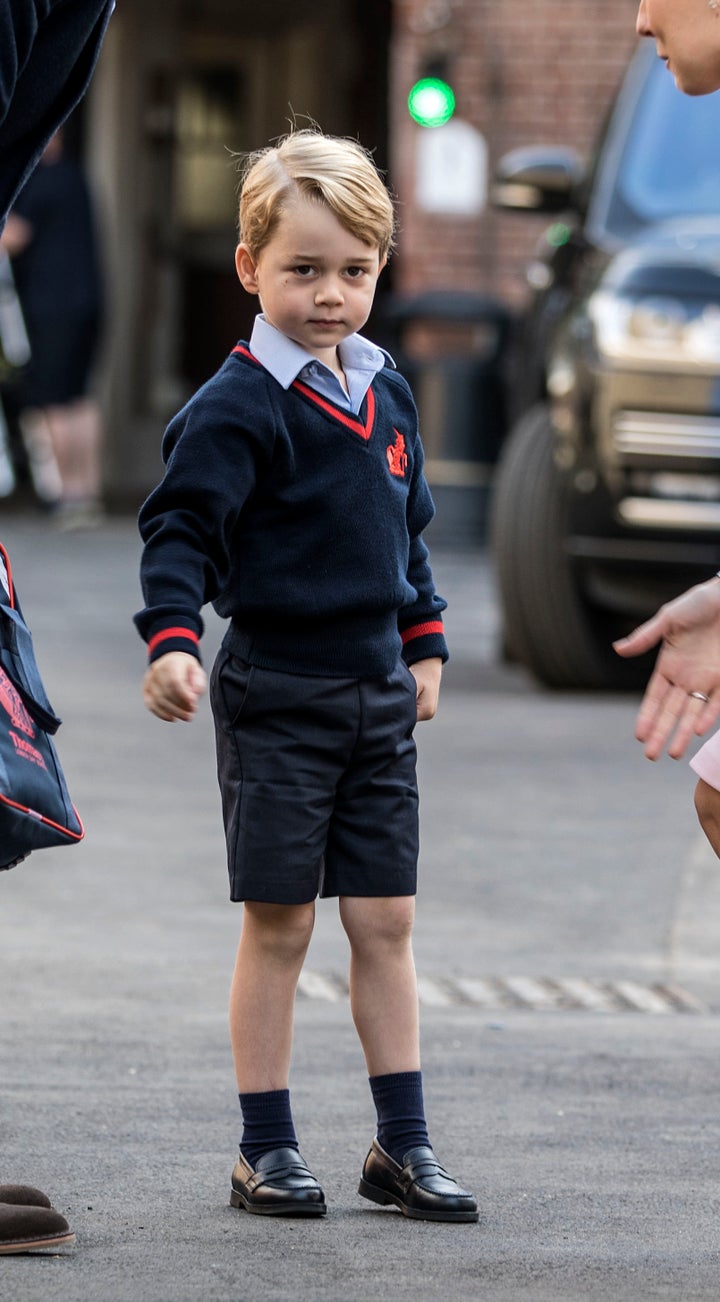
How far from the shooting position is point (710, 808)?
326 centimetres

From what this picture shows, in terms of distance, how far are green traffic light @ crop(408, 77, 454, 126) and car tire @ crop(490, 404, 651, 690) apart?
6.43 m

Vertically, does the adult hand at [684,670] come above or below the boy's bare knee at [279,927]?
above

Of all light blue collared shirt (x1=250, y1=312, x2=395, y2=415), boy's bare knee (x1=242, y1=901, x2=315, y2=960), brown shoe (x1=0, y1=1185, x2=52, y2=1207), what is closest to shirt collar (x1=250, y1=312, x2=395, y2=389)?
light blue collared shirt (x1=250, y1=312, x2=395, y2=415)

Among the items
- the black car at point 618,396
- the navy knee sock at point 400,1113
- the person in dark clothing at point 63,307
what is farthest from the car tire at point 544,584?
the person in dark clothing at point 63,307

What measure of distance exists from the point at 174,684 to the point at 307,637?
335 mm

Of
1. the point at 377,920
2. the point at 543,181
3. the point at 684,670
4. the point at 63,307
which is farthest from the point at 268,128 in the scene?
the point at 684,670

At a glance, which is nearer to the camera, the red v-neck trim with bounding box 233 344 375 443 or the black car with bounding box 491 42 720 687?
the red v-neck trim with bounding box 233 344 375 443

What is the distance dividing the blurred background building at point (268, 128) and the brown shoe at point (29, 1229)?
39.3 feet

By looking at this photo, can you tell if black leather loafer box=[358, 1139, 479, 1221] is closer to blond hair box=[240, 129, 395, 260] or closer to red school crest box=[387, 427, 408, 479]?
red school crest box=[387, 427, 408, 479]

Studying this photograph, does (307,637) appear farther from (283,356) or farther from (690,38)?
(690,38)

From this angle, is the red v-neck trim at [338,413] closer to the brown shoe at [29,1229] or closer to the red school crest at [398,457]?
the red school crest at [398,457]

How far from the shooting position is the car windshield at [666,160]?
8.16m

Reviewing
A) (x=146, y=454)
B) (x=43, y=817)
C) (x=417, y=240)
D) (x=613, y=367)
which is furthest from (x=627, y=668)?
(x=146, y=454)

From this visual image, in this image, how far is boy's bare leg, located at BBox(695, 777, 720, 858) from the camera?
325 centimetres
